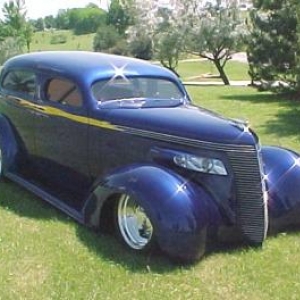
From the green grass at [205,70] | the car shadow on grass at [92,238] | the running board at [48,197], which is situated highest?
the running board at [48,197]

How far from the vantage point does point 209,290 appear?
385 centimetres

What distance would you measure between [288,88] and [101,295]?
1534 cm

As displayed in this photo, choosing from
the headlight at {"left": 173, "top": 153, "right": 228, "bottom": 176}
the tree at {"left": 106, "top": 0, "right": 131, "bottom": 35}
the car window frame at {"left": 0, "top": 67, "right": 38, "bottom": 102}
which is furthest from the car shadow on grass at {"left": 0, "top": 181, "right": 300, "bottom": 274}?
the tree at {"left": 106, "top": 0, "right": 131, "bottom": 35}

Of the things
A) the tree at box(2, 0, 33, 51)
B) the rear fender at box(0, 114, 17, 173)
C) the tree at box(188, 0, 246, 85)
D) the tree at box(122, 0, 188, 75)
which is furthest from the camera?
the tree at box(2, 0, 33, 51)

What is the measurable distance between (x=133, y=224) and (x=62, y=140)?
60.2 inches

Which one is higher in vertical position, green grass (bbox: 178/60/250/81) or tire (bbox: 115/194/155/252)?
tire (bbox: 115/194/155/252)

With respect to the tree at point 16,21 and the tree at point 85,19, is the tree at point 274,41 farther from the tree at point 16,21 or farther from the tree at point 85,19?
the tree at point 85,19

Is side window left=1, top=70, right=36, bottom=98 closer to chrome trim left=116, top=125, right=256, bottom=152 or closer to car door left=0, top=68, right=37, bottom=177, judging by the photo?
car door left=0, top=68, right=37, bottom=177

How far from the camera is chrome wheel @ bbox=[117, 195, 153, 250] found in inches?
172

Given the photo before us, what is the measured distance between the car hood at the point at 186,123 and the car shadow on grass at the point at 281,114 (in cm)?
587

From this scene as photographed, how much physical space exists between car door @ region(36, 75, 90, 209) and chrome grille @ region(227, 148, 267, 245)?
1654 millimetres

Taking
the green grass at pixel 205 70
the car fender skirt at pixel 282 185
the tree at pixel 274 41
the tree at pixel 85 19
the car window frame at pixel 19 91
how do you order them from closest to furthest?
1. the car fender skirt at pixel 282 185
2. the car window frame at pixel 19 91
3. the tree at pixel 274 41
4. the green grass at pixel 205 70
5. the tree at pixel 85 19

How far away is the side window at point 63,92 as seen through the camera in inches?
213

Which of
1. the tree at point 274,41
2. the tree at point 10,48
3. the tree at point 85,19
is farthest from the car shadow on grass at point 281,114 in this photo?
the tree at point 85,19
